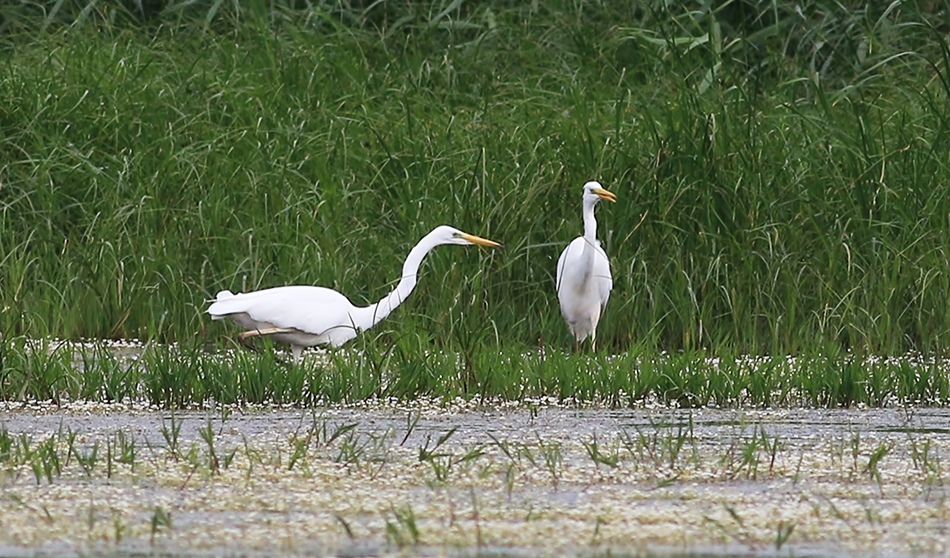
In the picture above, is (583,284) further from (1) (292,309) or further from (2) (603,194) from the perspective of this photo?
(1) (292,309)

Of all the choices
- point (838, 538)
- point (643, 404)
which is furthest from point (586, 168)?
point (838, 538)

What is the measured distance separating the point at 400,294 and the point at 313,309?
43 cm

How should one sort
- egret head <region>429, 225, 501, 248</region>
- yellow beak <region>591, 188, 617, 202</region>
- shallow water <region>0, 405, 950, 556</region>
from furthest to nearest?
1. yellow beak <region>591, 188, 617, 202</region>
2. egret head <region>429, 225, 501, 248</region>
3. shallow water <region>0, 405, 950, 556</region>

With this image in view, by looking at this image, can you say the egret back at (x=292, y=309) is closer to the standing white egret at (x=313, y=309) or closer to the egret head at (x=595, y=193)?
the standing white egret at (x=313, y=309)

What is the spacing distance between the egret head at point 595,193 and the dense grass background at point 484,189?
1.31 ft

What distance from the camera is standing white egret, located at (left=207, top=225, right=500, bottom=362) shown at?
7.71m

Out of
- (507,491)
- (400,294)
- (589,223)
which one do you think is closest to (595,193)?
(589,223)

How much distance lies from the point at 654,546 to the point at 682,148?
17.1ft

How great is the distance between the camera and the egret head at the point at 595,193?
8.20 m

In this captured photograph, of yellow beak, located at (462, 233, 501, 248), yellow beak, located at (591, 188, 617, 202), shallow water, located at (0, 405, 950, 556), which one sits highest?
yellow beak, located at (591, 188, 617, 202)

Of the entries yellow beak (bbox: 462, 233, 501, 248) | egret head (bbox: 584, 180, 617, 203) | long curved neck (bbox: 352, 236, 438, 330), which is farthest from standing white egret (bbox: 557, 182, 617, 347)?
long curved neck (bbox: 352, 236, 438, 330)

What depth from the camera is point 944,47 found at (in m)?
8.66

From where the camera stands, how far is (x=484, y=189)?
871 cm

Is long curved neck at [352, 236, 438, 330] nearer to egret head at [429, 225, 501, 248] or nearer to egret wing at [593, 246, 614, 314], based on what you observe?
egret head at [429, 225, 501, 248]
